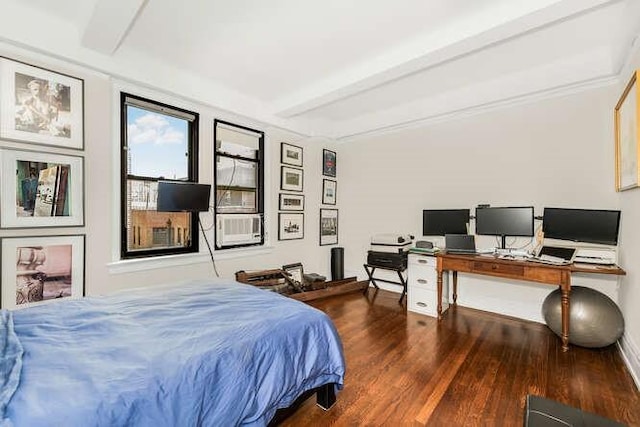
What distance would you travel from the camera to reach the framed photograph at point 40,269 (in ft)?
7.30

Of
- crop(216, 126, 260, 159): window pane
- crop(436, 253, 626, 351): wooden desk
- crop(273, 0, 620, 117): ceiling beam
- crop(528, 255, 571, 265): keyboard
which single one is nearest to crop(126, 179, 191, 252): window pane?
crop(216, 126, 260, 159): window pane

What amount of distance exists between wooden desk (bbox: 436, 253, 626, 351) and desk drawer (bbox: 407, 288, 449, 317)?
0.44ft

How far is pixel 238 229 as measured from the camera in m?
3.80

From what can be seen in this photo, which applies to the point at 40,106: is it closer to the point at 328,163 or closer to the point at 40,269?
the point at 40,269

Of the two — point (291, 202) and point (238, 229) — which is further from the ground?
point (291, 202)

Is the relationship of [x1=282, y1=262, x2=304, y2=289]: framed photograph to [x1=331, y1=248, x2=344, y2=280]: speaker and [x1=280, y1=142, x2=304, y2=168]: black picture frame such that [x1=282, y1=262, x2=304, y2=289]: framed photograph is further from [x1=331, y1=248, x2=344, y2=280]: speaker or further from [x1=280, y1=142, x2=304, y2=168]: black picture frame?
[x1=280, y1=142, x2=304, y2=168]: black picture frame

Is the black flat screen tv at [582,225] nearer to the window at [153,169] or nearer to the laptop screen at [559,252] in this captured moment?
the laptop screen at [559,252]

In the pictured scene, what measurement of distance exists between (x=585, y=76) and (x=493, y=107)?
2.82 feet

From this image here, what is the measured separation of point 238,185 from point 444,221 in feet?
8.95

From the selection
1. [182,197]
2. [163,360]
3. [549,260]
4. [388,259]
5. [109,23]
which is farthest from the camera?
[388,259]

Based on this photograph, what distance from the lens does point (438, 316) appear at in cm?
337

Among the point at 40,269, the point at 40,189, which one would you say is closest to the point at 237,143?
the point at 40,189

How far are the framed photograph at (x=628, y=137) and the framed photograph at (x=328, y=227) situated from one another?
3.50 metres

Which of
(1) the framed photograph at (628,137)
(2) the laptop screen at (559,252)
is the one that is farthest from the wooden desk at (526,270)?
(1) the framed photograph at (628,137)
